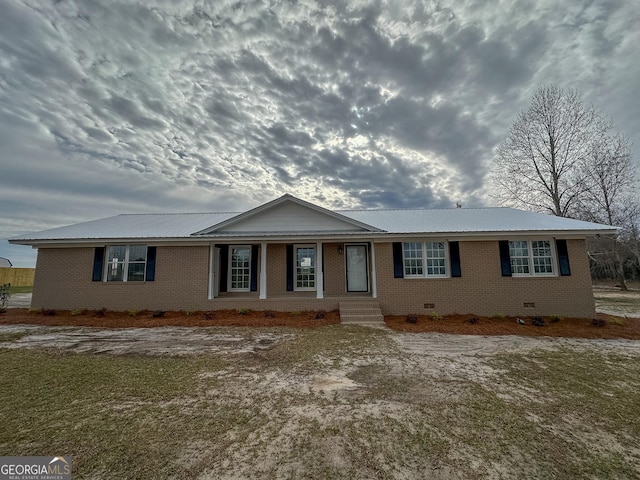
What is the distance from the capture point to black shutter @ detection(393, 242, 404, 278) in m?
10.8

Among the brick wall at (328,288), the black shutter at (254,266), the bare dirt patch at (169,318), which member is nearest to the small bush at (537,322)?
the brick wall at (328,288)

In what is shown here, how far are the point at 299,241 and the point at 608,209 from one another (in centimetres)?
2631

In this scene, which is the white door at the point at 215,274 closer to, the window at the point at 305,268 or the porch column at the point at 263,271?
the porch column at the point at 263,271

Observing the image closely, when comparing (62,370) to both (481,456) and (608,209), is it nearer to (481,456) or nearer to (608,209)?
(481,456)

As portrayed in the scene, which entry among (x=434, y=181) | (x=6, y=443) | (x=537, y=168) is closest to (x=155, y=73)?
(x=6, y=443)

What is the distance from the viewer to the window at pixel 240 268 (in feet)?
41.2

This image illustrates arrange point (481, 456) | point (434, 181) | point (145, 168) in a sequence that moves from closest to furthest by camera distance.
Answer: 1. point (481, 456)
2. point (145, 168)
3. point (434, 181)

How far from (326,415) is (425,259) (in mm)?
Answer: 8513

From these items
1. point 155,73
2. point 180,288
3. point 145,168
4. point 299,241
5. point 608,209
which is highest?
point 155,73

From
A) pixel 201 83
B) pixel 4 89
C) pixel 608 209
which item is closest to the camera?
pixel 4 89

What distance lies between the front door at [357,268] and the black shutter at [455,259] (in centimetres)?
336

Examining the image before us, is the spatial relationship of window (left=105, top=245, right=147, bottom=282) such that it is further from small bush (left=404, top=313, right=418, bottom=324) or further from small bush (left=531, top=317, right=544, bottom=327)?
small bush (left=531, top=317, right=544, bottom=327)

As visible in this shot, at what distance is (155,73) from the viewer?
36.0 ft

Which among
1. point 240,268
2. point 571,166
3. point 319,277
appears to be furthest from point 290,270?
point 571,166
